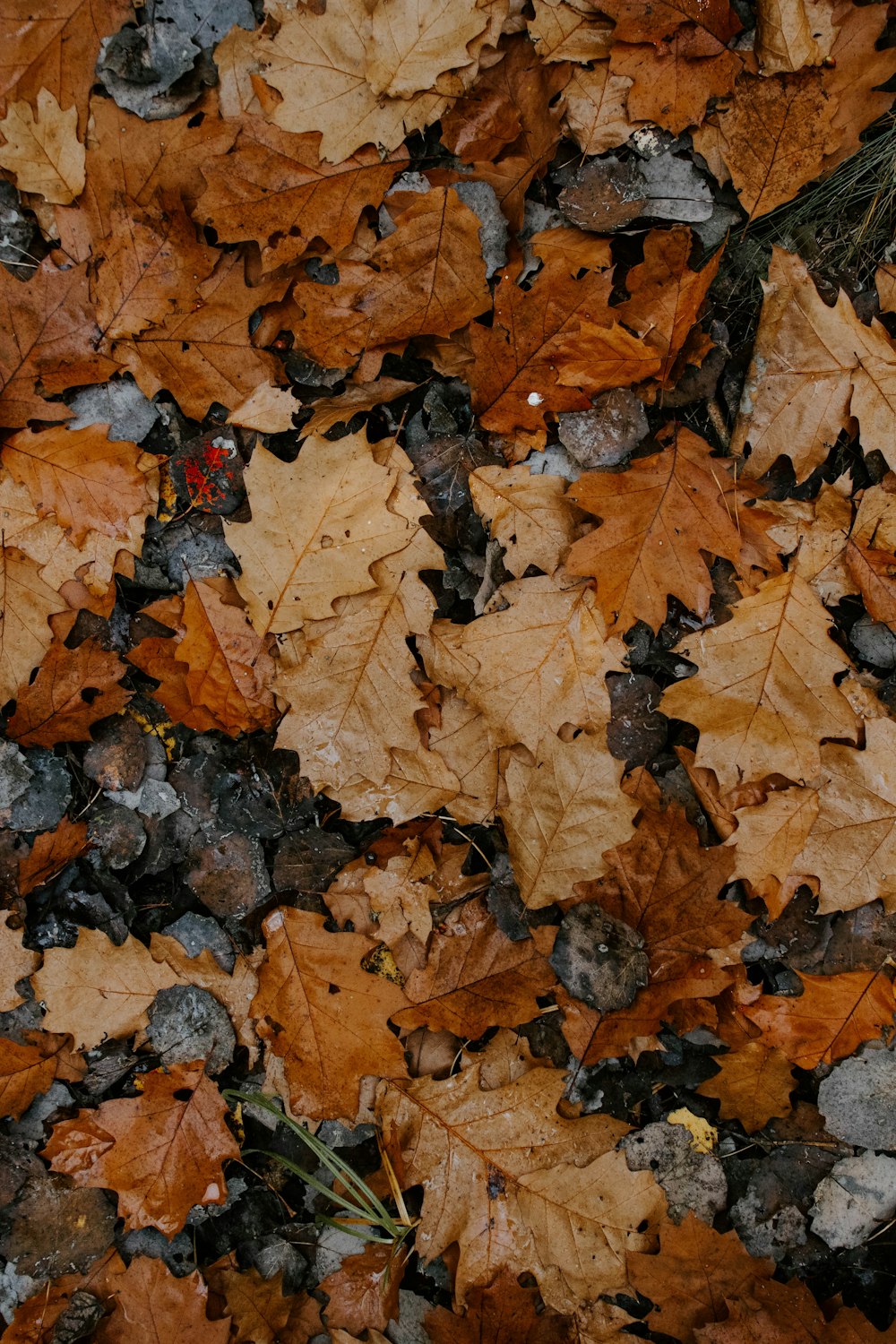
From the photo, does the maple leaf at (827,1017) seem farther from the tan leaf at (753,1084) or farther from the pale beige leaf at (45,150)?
the pale beige leaf at (45,150)

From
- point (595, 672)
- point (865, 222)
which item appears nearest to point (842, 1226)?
point (595, 672)

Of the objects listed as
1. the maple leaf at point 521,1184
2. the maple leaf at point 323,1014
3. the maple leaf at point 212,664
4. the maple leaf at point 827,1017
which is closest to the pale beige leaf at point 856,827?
the maple leaf at point 827,1017

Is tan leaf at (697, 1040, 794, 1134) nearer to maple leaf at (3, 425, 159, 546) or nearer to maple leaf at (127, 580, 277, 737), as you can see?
maple leaf at (127, 580, 277, 737)

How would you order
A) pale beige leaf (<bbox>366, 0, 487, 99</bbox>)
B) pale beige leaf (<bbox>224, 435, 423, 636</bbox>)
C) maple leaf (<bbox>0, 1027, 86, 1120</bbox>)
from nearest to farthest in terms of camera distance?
pale beige leaf (<bbox>366, 0, 487, 99</bbox>) < pale beige leaf (<bbox>224, 435, 423, 636</bbox>) < maple leaf (<bbox>0, 1027, 86, 1120</bbox>)

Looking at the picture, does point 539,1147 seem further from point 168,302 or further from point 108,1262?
point 168,302

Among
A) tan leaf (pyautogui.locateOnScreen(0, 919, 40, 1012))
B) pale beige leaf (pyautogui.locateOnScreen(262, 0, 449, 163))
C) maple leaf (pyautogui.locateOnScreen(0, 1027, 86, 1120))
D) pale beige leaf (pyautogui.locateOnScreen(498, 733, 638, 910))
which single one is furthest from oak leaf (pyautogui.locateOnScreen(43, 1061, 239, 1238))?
pale beige leaf (pyautogui.locateOnScreen(262, 0, 449, 163))

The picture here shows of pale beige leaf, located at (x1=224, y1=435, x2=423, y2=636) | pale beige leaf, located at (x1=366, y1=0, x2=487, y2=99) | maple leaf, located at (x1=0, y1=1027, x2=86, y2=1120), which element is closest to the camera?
pale beige leaf, located at (x1=366, y1=0, x2=487, y2=99)
